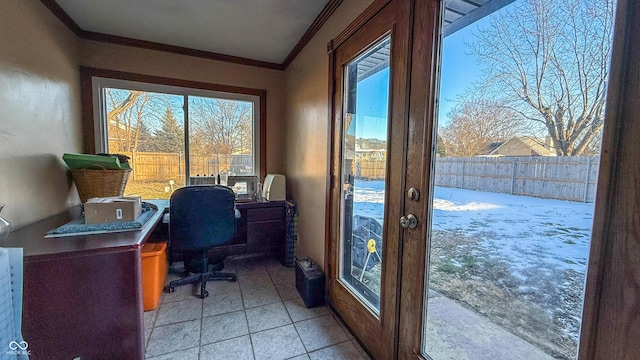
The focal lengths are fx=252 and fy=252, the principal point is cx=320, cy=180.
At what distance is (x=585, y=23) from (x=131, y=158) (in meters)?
3.36

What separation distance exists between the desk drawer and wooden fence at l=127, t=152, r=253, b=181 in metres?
0.66

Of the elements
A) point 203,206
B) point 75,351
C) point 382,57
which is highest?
point 382,57

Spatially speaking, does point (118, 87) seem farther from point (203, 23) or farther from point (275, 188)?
point (275, 188)

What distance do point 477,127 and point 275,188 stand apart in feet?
6.92

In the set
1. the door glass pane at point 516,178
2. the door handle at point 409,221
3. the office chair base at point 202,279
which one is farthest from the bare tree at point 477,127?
the office chair base at point 202,279

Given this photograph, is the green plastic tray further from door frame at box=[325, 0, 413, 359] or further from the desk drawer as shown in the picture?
door frame at box=[325, 0, 413, 359]

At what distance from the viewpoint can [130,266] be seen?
1.20 m

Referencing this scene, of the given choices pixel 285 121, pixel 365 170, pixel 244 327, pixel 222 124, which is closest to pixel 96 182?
pixel 222 124

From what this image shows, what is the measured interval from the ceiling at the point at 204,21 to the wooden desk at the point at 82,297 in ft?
5.89

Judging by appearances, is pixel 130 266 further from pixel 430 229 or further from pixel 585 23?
pixel 585 23

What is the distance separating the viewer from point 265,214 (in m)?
2.74

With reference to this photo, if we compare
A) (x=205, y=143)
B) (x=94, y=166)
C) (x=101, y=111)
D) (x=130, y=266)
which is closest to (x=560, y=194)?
(x=130, y=266)

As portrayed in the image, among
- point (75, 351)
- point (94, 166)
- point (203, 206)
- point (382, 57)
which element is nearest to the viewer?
point (75, 351)

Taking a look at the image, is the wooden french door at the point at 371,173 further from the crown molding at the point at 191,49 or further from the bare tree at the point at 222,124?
the bare tree at the point at 222,124
